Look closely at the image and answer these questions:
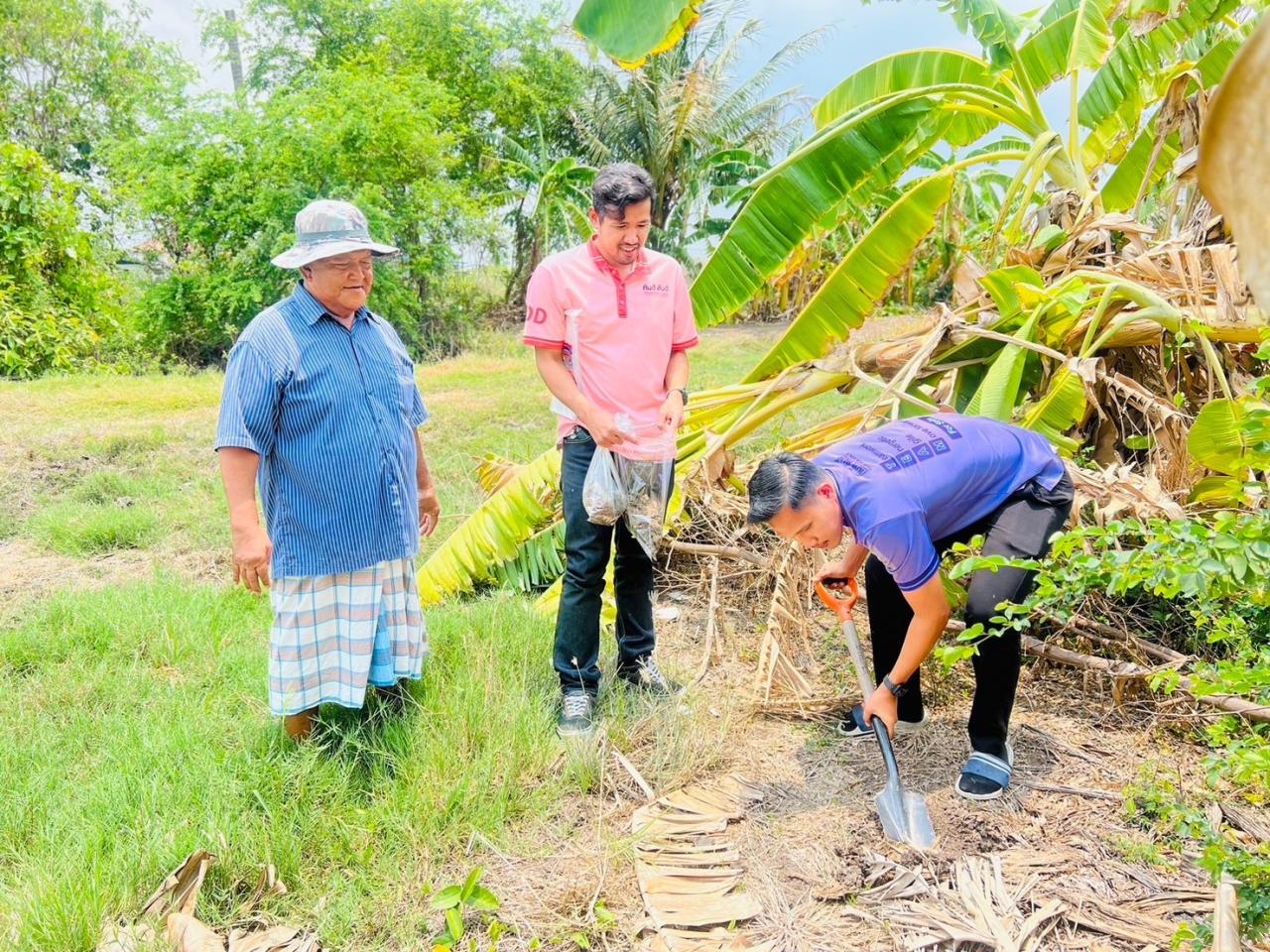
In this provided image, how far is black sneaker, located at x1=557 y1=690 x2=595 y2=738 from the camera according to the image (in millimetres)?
2957

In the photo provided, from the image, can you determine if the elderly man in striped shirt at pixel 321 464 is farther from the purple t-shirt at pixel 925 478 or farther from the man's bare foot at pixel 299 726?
the purple t-shirt at pixel 925 478

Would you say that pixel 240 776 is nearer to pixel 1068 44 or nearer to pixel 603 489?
pixel 603 489

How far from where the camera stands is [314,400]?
2568 mm

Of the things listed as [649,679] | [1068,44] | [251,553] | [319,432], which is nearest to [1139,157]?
[1068,44]

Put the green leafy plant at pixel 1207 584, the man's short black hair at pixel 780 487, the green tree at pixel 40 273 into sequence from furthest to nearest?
the green tree at pixel 40 273
the man's short black hair at pixel 780 487
the green leafy plant at pixel 1207 584

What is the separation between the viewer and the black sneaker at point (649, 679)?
126 inches

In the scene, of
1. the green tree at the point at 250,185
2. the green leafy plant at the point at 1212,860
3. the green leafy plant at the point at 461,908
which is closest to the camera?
the green leafy plant at the point at 1212,860

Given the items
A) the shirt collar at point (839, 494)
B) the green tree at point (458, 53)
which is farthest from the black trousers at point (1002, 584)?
the green tree at point (458, 53)

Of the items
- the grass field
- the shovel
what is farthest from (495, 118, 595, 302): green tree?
the shovel

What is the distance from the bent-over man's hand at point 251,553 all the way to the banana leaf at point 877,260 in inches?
91.1

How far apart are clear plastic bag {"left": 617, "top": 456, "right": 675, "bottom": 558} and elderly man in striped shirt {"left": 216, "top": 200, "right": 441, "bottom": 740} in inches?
27.1

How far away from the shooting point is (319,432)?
102 inches

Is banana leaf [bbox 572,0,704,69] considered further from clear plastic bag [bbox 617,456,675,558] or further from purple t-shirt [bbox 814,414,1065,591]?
purple t-shirt [bbox 814,414,1065,591]

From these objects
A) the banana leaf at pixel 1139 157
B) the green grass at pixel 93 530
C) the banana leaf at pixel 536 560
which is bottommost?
the green grass at pixel 93 530
